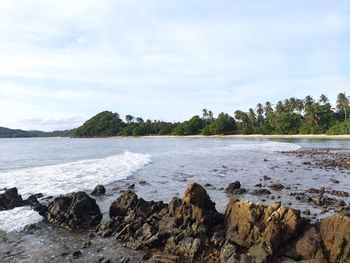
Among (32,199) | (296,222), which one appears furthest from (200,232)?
(32,199)

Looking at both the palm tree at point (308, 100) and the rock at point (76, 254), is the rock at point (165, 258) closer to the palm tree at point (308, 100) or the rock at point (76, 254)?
the rock at point (76, 254)

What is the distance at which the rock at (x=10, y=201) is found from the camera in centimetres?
2064

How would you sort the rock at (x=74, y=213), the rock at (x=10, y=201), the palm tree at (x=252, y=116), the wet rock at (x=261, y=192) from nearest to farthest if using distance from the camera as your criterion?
the rock at (x=74, y=213) → the rock at (x=10, y=201) → the wet rock at (x=261, y=192) → the palm tree at (x=252, y=116)

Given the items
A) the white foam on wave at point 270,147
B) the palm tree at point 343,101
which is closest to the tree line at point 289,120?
the palm tree at point 343,101

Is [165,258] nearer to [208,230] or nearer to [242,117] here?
[208,230]

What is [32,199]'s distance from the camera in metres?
21.7

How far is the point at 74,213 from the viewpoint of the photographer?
18.0 m

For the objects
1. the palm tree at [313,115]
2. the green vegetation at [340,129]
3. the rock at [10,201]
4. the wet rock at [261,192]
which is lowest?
the wet rock at [261,192]

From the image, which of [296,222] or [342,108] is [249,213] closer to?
[296,222]

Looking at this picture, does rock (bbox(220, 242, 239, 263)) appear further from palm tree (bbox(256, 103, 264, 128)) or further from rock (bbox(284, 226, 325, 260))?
palm tree (bbox(256, 103, 264, 128))

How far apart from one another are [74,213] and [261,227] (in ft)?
30.9

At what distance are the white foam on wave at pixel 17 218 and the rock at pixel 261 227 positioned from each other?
32.5 ft

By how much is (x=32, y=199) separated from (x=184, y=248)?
11.9m

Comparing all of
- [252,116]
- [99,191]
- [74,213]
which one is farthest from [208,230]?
[252,116]
